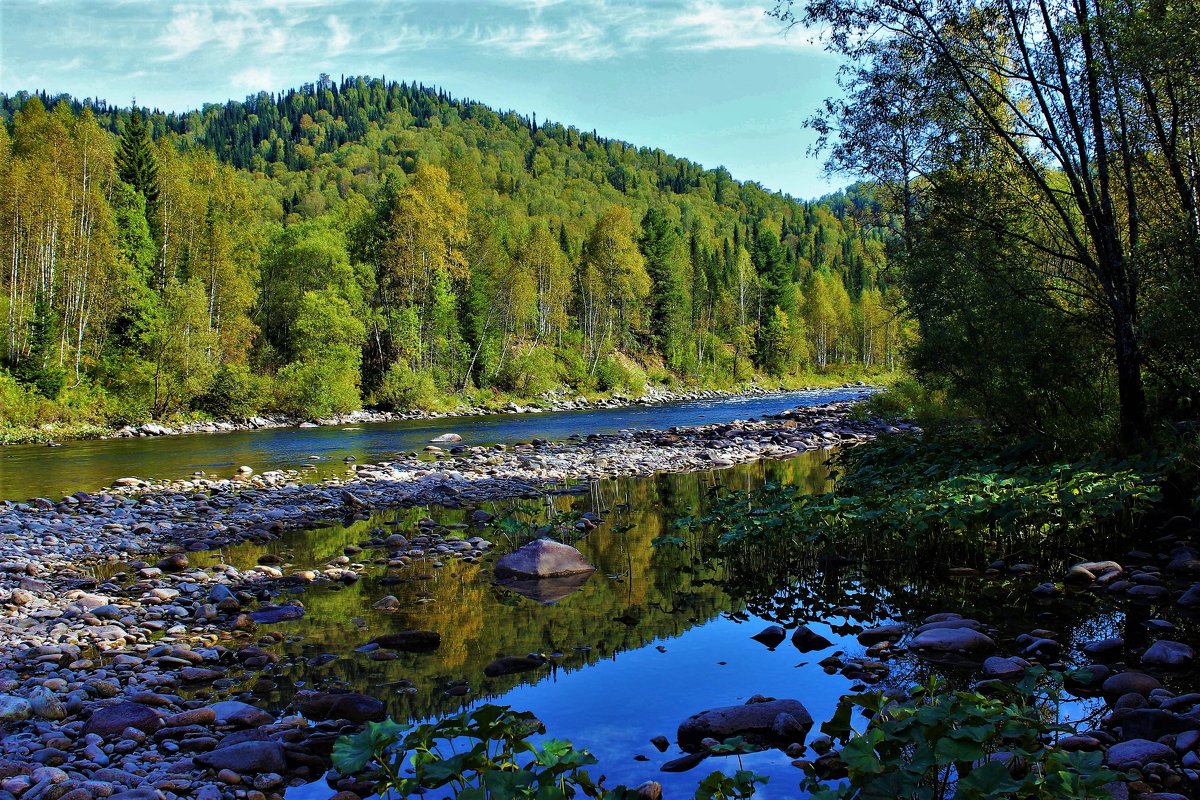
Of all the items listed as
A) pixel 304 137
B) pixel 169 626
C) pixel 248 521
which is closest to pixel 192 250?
pixel 248 521

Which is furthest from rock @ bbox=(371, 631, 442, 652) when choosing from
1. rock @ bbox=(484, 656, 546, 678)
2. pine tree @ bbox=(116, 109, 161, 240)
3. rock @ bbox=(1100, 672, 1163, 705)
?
pine tree @ bbox=(116, 109, 161, 240)

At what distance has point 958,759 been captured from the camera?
10.4ft

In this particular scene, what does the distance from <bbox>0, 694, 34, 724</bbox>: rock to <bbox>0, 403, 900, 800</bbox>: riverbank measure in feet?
0.04

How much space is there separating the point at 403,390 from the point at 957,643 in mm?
37716

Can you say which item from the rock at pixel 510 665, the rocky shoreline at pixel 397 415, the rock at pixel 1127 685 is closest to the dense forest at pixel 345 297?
the rocky shoreline at pixel 397 415

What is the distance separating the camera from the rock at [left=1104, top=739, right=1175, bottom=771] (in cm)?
402

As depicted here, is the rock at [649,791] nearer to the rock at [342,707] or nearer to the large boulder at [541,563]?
the rock at [342,707]

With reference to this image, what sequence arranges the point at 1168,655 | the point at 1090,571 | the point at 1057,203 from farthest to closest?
the point at 1057,203, the point at 1090,571, the point at 1168,655

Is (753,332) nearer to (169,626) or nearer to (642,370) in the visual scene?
(642,370)

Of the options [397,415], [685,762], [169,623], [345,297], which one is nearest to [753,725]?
[685,762]

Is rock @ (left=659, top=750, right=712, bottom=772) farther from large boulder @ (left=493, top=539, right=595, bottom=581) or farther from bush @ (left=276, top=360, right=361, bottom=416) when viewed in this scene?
bush @ (left=276, top=360, right=361, bottom=416)

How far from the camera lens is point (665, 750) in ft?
16.6

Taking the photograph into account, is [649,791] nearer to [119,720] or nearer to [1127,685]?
[1127,685]

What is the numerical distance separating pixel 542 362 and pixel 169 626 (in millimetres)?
46103
